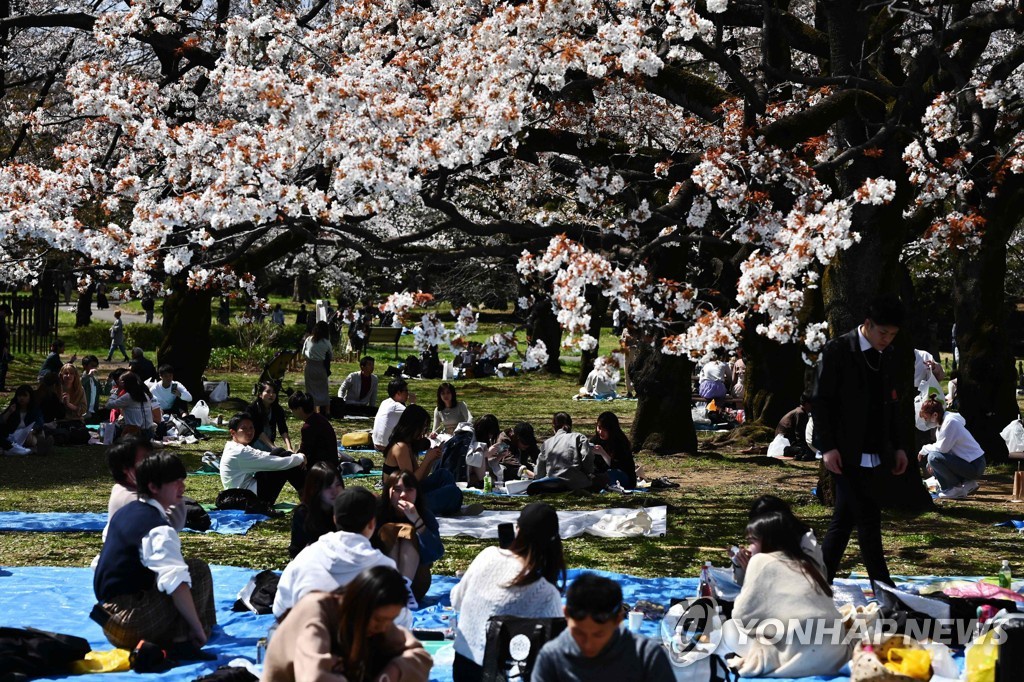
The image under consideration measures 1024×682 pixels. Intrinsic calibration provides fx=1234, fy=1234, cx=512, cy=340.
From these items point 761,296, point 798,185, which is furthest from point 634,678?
point 798,185

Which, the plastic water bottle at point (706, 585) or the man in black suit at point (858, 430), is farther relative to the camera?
the man in black suit at point (858, 430)

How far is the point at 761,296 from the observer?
11008mm

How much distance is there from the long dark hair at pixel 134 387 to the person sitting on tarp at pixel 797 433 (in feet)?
27.8

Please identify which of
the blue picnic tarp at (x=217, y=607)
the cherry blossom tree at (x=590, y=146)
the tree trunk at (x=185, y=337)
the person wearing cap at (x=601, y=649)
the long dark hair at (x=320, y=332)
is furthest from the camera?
the tree trunk at (x=185, y=337)

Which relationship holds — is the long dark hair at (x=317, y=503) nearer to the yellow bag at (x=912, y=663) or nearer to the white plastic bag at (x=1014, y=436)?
the yellow bag at (x=912, y=663)

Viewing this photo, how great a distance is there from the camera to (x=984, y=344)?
16.4 meters

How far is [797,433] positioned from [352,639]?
12658 mm

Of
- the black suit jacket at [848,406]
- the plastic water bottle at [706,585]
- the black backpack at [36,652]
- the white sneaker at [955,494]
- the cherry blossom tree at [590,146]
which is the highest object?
the cherry blossom tree at [590,146]

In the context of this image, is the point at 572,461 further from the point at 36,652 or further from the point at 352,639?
the point at 352,639

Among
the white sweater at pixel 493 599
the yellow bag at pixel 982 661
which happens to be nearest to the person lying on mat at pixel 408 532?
the white sweater at pixel 493 599

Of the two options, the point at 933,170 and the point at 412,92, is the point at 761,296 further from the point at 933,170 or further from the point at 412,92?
the point at 412,92

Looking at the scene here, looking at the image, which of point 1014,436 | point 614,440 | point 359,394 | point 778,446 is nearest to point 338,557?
point 614,440

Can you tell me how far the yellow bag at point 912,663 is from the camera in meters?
5.90

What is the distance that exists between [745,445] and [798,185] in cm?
662
